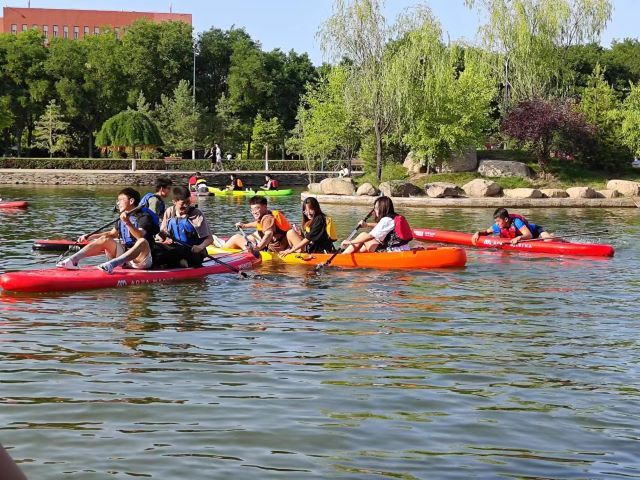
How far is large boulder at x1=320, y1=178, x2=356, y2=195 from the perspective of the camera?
33438 mm

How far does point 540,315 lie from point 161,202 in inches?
233

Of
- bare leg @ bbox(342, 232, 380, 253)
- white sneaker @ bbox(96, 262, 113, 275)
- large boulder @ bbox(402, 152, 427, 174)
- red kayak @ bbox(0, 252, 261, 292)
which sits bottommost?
red kayak @ bbox(0, 252, 261, 292)

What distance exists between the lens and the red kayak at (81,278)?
37.5 ft

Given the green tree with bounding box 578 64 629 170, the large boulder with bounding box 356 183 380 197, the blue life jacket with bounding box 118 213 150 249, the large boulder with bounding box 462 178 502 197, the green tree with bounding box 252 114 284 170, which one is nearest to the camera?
the blue life jacket with bounding box 118 213 150 249

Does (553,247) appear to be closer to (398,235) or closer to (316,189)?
(398,235)

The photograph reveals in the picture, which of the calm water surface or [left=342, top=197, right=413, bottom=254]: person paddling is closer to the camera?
the calm water surface

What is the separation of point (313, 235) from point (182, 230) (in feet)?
8.37

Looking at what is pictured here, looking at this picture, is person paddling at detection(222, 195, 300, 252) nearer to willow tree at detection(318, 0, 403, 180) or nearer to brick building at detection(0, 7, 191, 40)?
willow tree at detection(318, 0, 403, 180)

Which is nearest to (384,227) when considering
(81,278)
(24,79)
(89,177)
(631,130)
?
(81,278)

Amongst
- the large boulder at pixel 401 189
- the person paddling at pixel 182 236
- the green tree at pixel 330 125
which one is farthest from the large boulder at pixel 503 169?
the person paddling at pixel 182 236

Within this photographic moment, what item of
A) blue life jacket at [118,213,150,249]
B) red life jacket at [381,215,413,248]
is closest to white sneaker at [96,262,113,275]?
blue life jacket at [118,213,150,249]

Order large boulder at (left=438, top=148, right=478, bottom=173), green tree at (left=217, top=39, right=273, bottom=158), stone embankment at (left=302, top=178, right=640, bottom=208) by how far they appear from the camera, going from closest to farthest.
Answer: stone embankment at (left=302, top=178, right=640, bottom=208) → large boulder at (left=438, top=148, right=478, bottom=173) → green tree at (left=217, top=39, right=273, bottom=158)

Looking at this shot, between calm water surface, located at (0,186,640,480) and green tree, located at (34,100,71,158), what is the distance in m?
45.6

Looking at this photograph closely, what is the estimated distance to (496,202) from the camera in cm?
3117
